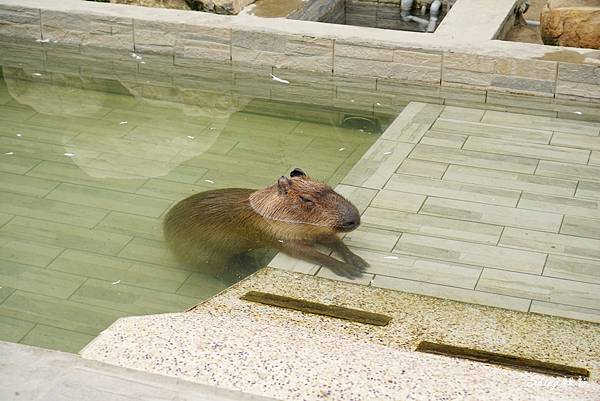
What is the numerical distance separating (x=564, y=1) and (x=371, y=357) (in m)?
5.42

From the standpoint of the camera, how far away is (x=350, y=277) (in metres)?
5.05

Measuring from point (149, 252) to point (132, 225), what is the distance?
1.23 ft

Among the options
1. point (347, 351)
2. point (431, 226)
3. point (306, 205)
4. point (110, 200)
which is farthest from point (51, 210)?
point (347, 351)

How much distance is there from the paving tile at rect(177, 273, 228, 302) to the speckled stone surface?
0.34 metres

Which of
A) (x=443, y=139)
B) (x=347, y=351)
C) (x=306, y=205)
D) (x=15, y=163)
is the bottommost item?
(x=15, y=163)

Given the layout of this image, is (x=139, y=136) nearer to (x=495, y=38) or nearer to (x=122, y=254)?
(x=122, y=254)

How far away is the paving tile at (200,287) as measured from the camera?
5.02 metres

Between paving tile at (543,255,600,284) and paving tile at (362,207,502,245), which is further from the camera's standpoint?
paving tile at (362,207,502,245)

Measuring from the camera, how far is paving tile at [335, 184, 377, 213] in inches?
231

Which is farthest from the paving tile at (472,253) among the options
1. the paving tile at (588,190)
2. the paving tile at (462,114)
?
the paving tile at (462,114)

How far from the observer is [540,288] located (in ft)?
16.3

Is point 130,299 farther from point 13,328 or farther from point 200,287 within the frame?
point 13,328

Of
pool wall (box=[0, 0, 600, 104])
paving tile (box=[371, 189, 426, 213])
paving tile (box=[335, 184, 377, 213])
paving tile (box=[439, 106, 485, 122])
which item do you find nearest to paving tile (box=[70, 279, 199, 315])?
paving tile (box=[335, 184, 377, 213])

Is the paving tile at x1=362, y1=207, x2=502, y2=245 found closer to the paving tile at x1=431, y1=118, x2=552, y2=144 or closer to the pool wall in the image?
the paving tile at x1=431, y1=118, x2=552, y2=144
